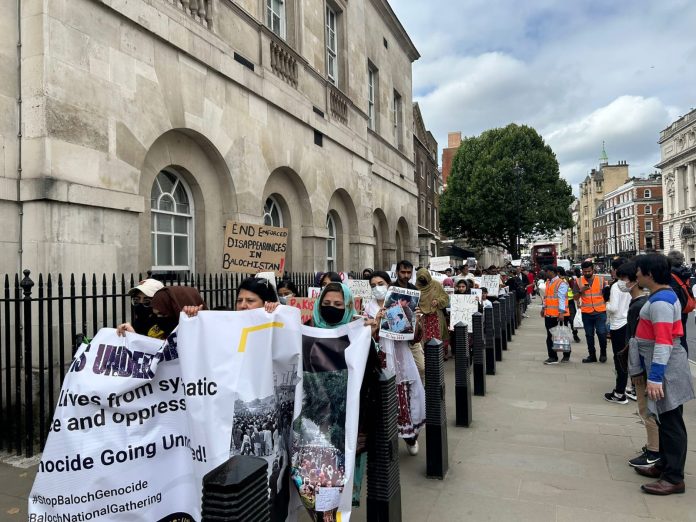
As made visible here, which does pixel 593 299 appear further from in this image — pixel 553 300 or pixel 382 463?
pixel 382 463

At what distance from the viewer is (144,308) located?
406 cm

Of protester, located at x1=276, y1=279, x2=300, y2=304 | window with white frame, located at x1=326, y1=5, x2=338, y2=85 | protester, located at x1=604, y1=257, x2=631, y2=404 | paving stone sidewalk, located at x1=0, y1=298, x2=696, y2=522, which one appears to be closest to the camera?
paving stone sidewalk, located at x1=0, y1=298, x2=696, y2=522

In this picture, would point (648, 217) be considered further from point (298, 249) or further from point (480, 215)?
point (298, 249)

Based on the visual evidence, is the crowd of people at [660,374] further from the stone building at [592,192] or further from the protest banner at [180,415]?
the stone building at [592,192]

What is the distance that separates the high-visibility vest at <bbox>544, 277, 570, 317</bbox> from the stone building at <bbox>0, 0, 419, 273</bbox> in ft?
18.6

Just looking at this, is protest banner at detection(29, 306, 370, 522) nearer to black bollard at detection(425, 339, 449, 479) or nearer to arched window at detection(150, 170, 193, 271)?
black bollard at detection(425, 339, 449, 479)

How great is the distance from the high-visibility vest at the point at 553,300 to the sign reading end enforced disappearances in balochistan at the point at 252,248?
547cm

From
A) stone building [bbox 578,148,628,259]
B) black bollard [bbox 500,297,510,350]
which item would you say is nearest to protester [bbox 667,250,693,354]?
black bollard [bbox 500,297,510,350]

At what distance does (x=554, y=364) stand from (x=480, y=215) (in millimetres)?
33590

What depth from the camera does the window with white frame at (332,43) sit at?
14625 millimetres

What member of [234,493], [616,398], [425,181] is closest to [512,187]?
[425,181]

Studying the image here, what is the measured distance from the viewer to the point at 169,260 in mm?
8414

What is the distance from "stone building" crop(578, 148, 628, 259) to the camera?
10981 cm

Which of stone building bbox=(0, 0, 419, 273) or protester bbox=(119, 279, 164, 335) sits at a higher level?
stone building bbox=(0, 0, 419, 273)
